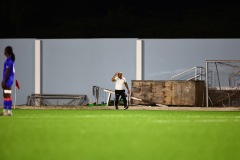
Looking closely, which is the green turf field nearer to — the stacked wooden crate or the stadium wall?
the stacked wooden crate

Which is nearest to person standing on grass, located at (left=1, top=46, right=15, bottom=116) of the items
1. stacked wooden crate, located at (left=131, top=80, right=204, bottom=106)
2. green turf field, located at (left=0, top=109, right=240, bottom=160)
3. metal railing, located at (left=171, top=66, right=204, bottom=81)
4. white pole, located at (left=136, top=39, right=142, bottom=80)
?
green turf field, located at (left=0, top=109, right=240, bottom=160)

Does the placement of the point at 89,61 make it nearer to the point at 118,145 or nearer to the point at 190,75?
the point at 190,75

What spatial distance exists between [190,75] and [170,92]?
2477mm

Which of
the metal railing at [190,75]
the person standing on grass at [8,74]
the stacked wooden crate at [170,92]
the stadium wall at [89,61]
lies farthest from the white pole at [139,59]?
the person standing on grass at [8,74]

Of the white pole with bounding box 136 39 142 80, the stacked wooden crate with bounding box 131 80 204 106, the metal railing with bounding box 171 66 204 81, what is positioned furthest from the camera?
the metal railing with bounding box 171 66 204 81
